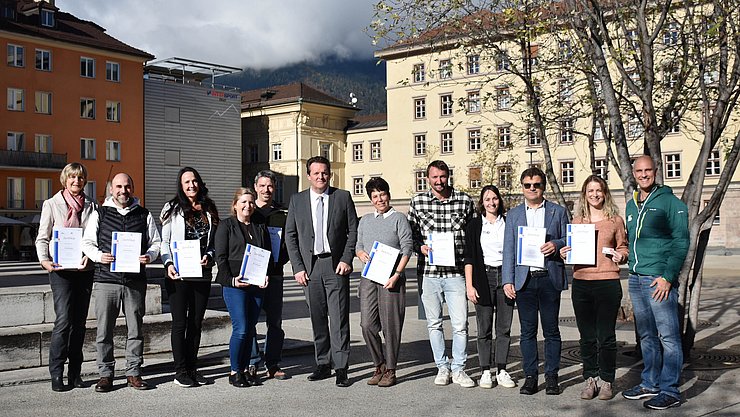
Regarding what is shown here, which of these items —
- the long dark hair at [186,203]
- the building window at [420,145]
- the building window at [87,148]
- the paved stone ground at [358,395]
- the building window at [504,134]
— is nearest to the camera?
the paved stone ground at [358,395]

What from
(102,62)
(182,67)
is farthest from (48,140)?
(182,67)

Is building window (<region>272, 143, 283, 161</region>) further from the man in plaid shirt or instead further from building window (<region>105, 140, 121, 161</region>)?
the man in plaid shirt

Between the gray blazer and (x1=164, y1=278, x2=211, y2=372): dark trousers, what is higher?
the gray blazer

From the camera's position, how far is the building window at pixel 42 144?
5803cm

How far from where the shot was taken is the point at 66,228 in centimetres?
802

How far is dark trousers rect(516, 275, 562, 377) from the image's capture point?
7.99 meters

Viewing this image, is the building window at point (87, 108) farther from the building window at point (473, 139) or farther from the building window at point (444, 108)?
the building window at point (473, 139)

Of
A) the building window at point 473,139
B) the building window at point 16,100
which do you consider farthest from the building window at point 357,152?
the building window at point 16,100

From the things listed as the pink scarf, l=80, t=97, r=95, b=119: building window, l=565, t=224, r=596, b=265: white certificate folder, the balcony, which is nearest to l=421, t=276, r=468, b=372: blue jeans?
l=565, t=224, r=596, b=265: white certificate folder

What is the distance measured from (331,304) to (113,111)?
5685cm

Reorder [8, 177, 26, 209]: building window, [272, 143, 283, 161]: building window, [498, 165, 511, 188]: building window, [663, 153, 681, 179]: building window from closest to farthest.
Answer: [498, 165, 511, 188]: building window < [8, 177, 26, 209]: building window < [663, 153, 681, 179]: building window < [272, 143, 283, 161]: building window

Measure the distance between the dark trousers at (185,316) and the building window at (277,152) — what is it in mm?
70694

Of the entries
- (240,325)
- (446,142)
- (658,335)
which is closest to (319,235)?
(240,325)

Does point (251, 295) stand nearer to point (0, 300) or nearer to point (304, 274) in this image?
point (304, 274)
